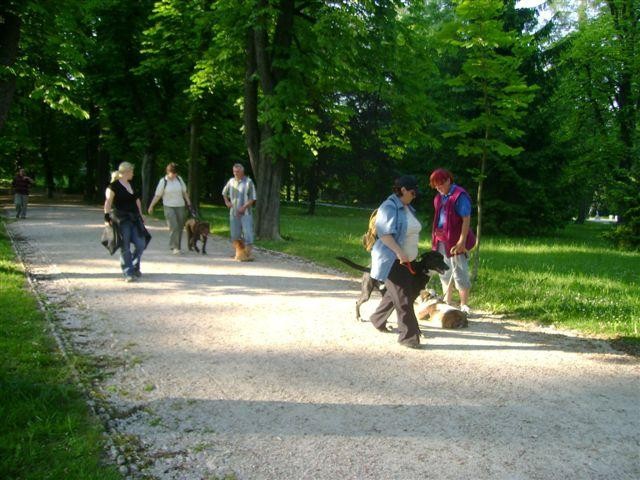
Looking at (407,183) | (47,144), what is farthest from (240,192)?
(47,144)

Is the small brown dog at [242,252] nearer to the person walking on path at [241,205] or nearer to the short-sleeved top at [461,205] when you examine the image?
the person walking on path at [241,205]

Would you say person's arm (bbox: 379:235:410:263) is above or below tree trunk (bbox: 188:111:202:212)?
below

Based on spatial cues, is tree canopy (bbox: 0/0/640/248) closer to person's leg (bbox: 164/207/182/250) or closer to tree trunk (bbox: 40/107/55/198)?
tree trunk (bbox: 40/107/55/198)

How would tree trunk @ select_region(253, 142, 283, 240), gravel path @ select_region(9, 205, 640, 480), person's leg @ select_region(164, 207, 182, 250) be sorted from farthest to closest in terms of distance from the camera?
tree trunk @ select_region(253, 142, 283, 240) < person's leg @ select_region(164, 207, 182, 250) < gravel path @ select_region(9, 205, 640, 480)

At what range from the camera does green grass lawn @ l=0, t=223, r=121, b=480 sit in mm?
3287

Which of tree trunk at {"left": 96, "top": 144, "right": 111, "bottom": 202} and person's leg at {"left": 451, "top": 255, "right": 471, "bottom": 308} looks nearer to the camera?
person's leg at {"left": 451, "top": 255, "right": 471, "bottom": 308}

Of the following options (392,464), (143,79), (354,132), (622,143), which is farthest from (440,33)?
(354,132)

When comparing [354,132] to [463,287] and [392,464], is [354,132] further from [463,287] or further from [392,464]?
[392,464]

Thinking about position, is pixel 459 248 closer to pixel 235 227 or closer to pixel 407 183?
pixel 407 183

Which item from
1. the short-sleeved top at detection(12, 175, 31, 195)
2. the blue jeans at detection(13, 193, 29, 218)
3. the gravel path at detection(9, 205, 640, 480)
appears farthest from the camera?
the blue jeans at detection(13, 193, 29, 218)

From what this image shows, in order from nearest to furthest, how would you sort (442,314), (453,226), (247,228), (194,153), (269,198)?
(442,314) → (453,226) → (247,228) → (269,198) → (194,153)

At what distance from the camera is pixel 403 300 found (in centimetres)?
613

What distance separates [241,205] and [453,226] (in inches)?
244

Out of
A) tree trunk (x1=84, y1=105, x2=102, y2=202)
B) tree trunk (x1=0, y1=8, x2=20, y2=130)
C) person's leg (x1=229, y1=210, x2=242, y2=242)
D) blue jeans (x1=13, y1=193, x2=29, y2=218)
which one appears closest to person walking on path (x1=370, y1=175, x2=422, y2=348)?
tree trunk (x1=0, y1=8, x2=20, y2=130)
